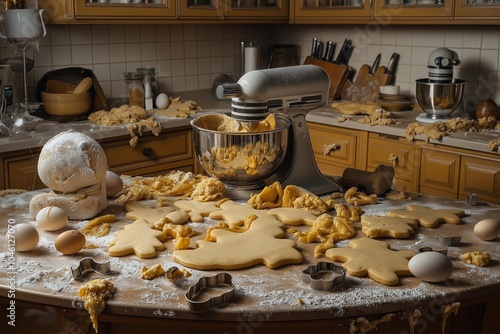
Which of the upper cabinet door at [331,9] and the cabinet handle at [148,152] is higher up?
the upper cabinet door at [331,9]

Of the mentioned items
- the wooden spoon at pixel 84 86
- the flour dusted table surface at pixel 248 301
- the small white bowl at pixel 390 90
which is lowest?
the flour dusted table surface at pixel 248 301

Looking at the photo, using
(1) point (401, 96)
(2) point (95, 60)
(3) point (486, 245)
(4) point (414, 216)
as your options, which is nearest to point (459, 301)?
(3) point (486, 245)

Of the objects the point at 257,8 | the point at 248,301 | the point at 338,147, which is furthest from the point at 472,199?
the point at 257,8

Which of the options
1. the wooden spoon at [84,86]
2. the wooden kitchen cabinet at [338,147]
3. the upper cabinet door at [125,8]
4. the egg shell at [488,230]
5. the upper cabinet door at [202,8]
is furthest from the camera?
the upper cabinet door at [202,8]

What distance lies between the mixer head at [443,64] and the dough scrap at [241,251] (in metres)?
1.88

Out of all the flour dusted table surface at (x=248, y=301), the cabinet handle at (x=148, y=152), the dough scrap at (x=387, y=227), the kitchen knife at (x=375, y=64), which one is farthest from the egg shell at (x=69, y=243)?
the kitchen knife at (x=375, y=64)

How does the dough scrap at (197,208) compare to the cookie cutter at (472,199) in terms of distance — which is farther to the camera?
the cookie cutter at (472,199)

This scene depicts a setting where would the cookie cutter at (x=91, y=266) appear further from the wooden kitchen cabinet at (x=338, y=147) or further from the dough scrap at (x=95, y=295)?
the wooden kitchen cabinet at (x=338, y=147)

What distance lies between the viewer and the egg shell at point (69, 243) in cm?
Result: 138

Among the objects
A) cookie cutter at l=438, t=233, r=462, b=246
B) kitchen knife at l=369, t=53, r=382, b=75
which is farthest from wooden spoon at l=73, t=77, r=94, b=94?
cookie cutter at l=438, t=233, r=462, b=246

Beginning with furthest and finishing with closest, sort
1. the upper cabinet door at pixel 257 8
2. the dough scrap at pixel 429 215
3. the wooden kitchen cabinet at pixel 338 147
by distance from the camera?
the upper cabinet door at pixel 257 8 < the wooden kitchen cabinet at pixel 338 147 < the dough scrap at pixel 429 215

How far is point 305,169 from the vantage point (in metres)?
1.96

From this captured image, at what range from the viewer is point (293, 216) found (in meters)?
1.65

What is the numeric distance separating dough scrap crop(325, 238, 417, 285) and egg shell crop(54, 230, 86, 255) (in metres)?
0.59
